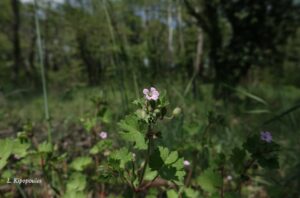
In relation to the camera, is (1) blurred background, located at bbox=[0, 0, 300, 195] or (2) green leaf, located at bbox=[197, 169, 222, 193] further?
(1) blurred background, located at bbox=[0, 0, 300, 195]

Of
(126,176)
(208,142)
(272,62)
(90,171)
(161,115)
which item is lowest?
(272,62)

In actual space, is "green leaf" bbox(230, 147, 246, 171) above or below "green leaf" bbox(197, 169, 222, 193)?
above

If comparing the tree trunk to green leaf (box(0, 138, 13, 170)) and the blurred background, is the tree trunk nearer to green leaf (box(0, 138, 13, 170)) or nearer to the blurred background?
the blurred background

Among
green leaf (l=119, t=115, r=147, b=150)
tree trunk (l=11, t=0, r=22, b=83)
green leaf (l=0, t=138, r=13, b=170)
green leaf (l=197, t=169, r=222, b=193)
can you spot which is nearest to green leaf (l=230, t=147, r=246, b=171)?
green leaf (l=197, t=169, r=222, b=193)

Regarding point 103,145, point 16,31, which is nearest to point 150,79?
point 103,145

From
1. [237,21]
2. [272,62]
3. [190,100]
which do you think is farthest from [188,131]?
[272,62]

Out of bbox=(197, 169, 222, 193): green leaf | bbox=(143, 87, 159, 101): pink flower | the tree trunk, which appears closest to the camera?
bbox=(143, 87, 159, 101): pink flower

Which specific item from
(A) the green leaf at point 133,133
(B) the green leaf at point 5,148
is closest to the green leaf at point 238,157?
(A) the green leaf at point 133,133

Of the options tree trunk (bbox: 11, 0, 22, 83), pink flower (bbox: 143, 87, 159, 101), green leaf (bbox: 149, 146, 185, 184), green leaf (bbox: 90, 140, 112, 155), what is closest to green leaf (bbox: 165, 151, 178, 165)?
green leaf (bbox: 149, 146, 185, 184)

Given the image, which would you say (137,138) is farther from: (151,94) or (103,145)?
(103,145)

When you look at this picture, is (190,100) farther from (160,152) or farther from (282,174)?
(160,152)

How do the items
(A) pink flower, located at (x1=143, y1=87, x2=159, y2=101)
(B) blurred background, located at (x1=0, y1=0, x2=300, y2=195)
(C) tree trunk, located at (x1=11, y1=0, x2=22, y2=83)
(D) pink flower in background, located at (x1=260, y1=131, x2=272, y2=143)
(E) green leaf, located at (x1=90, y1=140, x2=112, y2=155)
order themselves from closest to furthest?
1. (A) pink flower, located at (x1=143, y1=87, x2=159, y2=101)
2. (D) pink flower in background, located at (x1=260, y1=131, x2=272, y2=143)
3. (E) green leaf, located at (x1=90, y1=140, x2=112, y2=155)
4. (B) blurred background, located at (x1=0, y1=0, x2=300, y2=195)
5. (C) tree trunk, located at (x1=11, y1=0, x2=22, y2=83)
